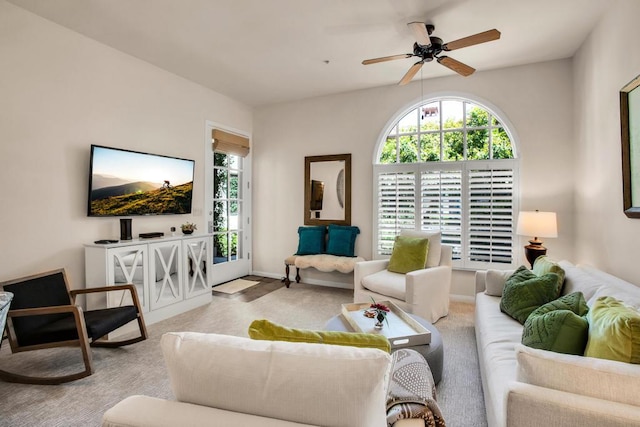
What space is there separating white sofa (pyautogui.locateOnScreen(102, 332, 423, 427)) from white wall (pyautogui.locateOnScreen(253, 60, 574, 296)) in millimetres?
3983

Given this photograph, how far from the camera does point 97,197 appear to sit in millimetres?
3451

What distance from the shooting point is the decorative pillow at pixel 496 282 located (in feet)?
10.0

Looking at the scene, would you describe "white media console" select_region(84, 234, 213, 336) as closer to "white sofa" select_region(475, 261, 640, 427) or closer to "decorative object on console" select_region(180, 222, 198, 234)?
"decorative object on console" select_region(180, 222, 198, 234)

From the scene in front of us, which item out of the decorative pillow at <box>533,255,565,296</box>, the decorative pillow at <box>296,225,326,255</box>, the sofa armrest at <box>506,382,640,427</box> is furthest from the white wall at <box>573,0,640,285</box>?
the decorative pillow at <box>296,225,326,255</box>

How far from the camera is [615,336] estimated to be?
128 cm

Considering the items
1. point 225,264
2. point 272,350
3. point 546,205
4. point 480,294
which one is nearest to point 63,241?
point 225,264

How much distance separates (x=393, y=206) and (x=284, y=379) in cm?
410

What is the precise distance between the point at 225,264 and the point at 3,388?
318 centimetres

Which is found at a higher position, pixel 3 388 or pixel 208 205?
pixel 208 205

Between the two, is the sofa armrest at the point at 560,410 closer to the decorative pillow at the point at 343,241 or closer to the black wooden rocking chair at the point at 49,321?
the black wooden rocking chair at the point at 49,321

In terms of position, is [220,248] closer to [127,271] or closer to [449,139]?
[127,271]

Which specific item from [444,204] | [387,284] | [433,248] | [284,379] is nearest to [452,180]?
[444,204]

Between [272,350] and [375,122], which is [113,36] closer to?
[375,122]

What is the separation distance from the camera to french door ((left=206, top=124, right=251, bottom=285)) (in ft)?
16.8
